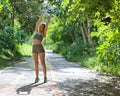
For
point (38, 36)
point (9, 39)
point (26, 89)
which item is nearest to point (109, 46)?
point (38, 36)

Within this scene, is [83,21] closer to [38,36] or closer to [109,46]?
[109,46]

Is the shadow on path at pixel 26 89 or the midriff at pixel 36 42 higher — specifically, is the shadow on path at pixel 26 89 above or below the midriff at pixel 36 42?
below

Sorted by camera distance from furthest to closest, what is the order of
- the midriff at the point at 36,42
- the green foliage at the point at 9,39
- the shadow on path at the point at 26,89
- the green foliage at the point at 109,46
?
the green foliage at the point at 9,39 < the green foliage at the point at 109,46 < the midriff at the point at 36,42 < the shadow on path at the point at 26,89

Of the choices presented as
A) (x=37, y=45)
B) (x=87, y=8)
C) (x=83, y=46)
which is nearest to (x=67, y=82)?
(x=37, y=45)

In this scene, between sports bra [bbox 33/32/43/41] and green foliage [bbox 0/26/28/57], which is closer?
sports bra [bbox 33/32/43/41]

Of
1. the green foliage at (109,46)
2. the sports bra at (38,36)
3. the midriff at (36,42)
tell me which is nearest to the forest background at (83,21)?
the green foliage at (109,46)

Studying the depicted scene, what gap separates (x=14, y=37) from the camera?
2959 cm

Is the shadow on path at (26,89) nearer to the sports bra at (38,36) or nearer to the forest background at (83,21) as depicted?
the sports bra at (38,36)

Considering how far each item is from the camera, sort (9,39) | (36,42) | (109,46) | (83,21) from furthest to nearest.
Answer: (9,39), (83,21), (109,46), (36,42)

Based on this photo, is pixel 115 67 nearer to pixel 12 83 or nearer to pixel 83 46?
pixel 12 83

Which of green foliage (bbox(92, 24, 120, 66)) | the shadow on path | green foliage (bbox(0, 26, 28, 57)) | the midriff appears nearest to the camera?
the shadow on path

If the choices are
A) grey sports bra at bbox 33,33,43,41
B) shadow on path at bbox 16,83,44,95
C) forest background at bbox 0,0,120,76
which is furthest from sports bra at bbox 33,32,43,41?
shadow on path at bbox 16,83,44,95

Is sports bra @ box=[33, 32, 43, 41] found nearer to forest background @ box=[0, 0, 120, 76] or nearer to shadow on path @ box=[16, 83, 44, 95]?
forest background @ box=[0, 0, 120, 76]

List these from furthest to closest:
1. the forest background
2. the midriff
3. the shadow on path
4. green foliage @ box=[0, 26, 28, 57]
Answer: green foliage @ box=[0, 26, 28, 57] → the midriff → the forest background → the shadow on path
